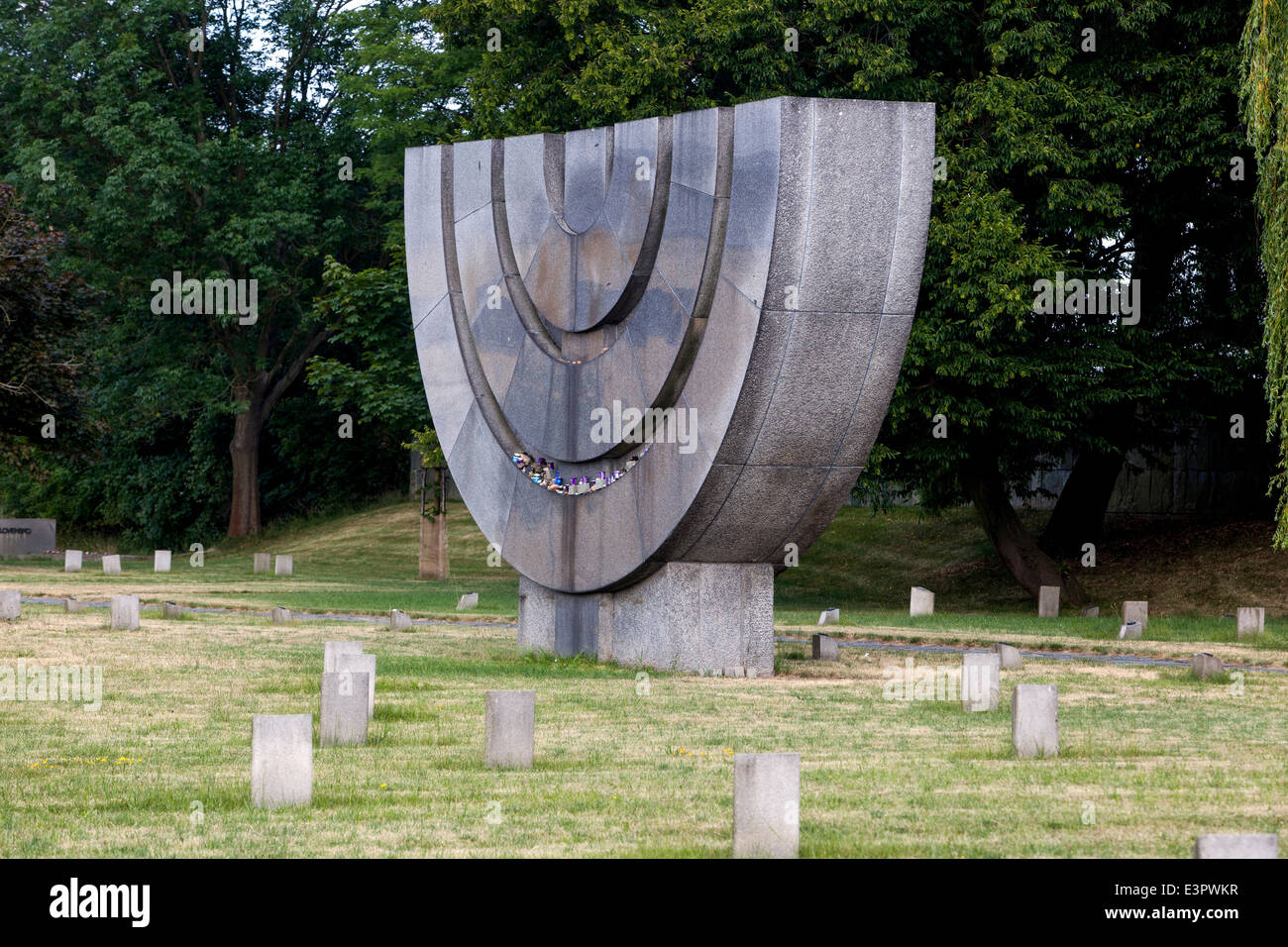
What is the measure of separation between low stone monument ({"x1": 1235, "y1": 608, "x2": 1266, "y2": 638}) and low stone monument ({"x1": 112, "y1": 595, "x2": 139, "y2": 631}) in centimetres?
1506

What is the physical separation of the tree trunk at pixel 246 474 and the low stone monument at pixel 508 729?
39804 mm

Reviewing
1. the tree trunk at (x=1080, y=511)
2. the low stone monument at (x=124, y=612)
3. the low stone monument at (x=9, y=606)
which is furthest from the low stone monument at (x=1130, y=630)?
the low stone monument at (x=9, y=606)

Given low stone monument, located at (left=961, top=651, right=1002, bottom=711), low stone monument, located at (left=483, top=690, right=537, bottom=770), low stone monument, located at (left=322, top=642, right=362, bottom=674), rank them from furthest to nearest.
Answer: low stone monument, located at (left=322, top=642, right=362, bottom=674)
low stone monument, located at (left=961, top=651, right=1002, bottom=711)
low stone monument, located at (left=483, top=690, right=537, bottom=770)

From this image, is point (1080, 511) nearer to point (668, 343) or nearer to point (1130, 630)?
point (1130, 630)

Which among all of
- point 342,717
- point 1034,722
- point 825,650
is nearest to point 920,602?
point 825,650

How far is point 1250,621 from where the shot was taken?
2388 cm

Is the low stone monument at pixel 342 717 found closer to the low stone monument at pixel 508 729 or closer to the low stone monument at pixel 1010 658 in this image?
the low stone monument at pixel 508 729

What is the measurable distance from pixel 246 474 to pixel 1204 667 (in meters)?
37.0

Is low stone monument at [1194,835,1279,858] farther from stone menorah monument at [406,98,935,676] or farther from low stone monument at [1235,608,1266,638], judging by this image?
low stone monument at [1235,608,1266,638]

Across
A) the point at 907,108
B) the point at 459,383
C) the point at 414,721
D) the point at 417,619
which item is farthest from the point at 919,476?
the point at 414,721

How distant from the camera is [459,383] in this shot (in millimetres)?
20312

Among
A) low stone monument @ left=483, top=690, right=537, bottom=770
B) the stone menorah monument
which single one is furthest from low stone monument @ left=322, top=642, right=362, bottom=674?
low stone monument @ left=483, top=690, right=537, bottom=770

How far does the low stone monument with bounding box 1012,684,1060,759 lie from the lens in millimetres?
11602

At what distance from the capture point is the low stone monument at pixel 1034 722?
38.1 ft
